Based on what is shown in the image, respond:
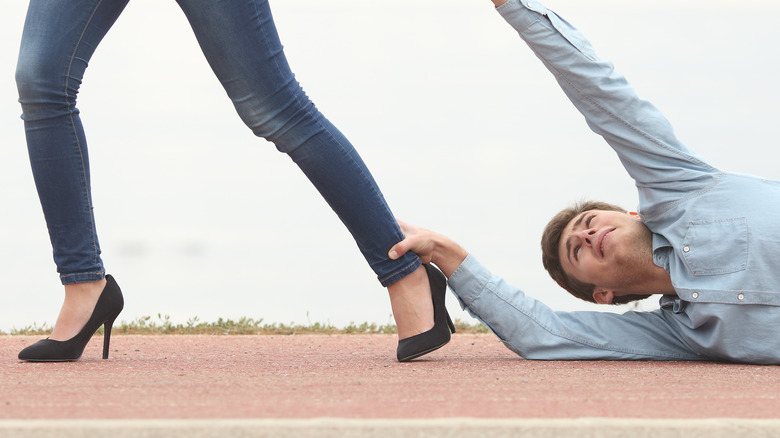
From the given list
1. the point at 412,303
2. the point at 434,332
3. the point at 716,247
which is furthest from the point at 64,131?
the point at 716,247

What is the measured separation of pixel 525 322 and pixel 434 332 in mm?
413

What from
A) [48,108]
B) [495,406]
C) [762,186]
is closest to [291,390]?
[495,406]

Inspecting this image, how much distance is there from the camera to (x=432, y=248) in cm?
315

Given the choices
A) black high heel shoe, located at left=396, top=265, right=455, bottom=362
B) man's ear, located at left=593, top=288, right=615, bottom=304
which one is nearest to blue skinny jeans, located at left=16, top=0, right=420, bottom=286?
black high heel shoe, located at left=396, top=265, right=455, bottom=362

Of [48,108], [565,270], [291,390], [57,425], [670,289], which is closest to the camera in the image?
[57,425]

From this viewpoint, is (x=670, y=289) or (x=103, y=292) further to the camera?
(x=670, y=289)

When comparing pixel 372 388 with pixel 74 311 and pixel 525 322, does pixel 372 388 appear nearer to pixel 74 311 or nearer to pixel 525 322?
pixel 525 322

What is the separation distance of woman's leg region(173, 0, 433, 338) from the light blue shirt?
1.74ft

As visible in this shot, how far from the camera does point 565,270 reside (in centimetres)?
366

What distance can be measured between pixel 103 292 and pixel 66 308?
0.14 metres

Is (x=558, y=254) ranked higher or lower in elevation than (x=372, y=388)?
higher

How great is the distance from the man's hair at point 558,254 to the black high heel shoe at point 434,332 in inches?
29.8

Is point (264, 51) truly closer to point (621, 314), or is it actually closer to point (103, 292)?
point (103, 292)

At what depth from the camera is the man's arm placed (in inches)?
127
